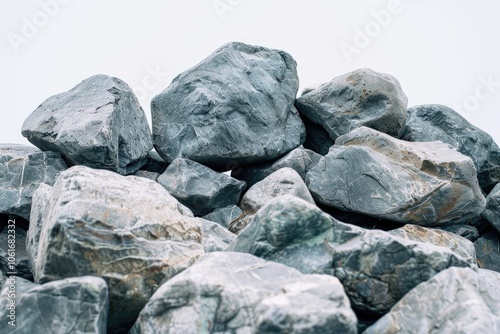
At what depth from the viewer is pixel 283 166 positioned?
641 cm

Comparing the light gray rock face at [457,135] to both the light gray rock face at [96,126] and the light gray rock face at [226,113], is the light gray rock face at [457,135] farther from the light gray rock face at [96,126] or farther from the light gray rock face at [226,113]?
the light gray rock face at [96,126]

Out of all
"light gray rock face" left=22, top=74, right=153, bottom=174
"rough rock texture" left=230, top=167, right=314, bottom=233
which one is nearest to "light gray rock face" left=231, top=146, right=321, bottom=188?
"rough rock texture" left=230, top=167, right=314, bottom=233

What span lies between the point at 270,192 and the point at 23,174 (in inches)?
104

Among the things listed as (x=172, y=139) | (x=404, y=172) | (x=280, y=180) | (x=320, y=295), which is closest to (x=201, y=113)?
(x=172, y=139)

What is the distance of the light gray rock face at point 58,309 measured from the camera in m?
3.02

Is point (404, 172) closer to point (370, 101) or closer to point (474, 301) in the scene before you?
point (370, 101)

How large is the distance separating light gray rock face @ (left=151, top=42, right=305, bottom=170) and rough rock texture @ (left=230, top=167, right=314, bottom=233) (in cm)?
53

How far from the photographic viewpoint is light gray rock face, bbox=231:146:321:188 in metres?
6.44

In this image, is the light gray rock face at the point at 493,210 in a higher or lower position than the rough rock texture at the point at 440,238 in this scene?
lower

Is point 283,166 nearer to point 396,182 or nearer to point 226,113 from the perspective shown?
point 226,113

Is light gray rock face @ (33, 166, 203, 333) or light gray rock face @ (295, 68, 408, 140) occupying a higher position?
light gray rock face @ (33, 166, 203, 333)

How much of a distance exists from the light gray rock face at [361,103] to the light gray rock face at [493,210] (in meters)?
1.40

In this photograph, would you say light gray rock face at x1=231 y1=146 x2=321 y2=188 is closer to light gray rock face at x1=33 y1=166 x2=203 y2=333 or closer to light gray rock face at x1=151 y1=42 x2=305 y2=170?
light gray rock face at x1=151 y1=42 x2=305 y2=170

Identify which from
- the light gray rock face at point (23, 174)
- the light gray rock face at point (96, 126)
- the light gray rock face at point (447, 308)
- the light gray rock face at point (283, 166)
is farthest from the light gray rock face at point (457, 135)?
the light gray rock face at point (23, 174)
